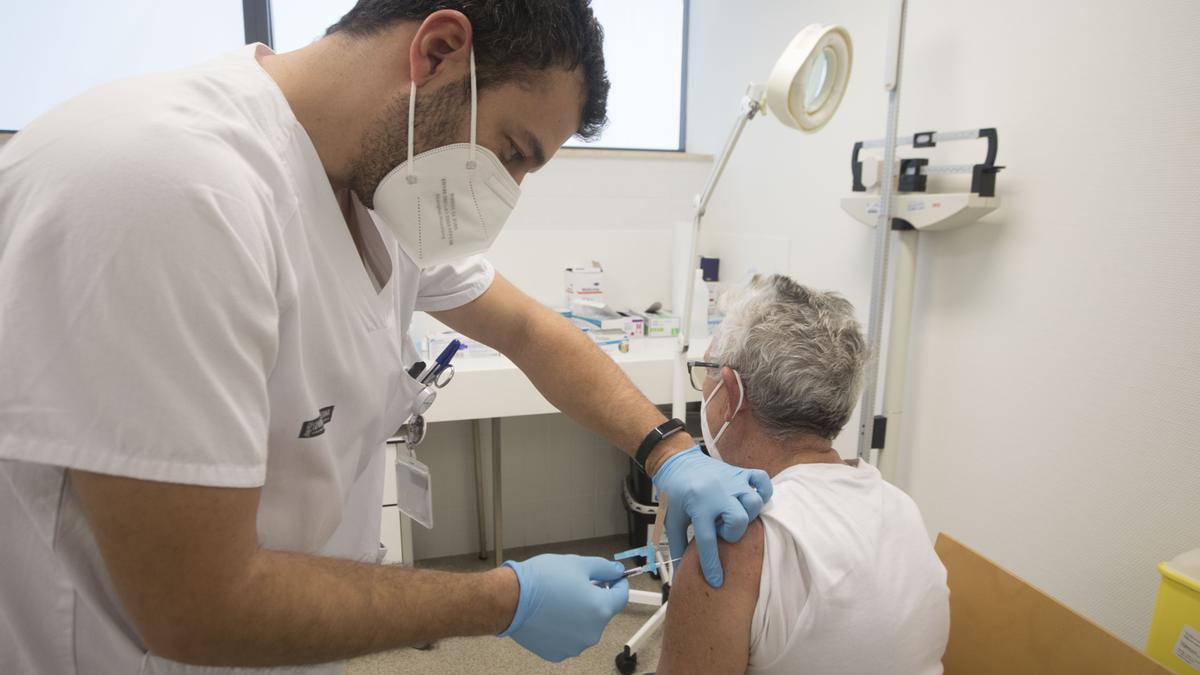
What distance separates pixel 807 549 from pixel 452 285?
698mm

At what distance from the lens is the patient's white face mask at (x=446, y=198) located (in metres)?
0.80

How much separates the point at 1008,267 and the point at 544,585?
53.6 inches

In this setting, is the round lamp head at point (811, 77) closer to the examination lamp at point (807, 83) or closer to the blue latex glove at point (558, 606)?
the examination lamp at point (807, 83)

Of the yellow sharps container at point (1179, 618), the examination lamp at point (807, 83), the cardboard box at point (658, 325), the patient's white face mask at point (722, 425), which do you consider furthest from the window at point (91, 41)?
the yellow sharps container at point (1179, 618)

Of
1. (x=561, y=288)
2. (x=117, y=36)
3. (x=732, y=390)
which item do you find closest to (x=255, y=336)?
(x=732, y=390)

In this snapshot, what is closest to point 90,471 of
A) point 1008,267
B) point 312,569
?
point 312,569

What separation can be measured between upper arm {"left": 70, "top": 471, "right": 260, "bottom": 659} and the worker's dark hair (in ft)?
1.68

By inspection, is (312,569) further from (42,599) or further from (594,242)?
(594,242)

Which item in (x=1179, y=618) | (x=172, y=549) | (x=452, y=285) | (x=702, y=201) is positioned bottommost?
(x=1179, y=618)

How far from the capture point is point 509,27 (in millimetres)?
742

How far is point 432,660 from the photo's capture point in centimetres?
228

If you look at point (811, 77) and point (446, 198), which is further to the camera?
point (811, 77)

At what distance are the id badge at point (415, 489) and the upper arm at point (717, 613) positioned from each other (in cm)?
50

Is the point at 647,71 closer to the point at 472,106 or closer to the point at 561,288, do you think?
the point at 561,288
